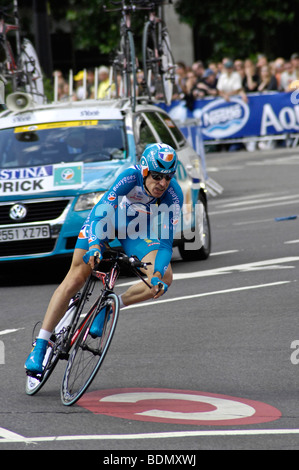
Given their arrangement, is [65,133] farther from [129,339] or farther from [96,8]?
A: [96,8]

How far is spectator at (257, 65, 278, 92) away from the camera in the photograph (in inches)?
1073

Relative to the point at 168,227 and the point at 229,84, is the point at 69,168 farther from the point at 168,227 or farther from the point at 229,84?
the point at 229,84

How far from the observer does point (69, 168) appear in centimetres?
1197

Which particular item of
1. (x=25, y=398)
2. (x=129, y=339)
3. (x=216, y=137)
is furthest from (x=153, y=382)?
(x=216, y=137)

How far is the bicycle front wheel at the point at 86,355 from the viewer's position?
6723mm

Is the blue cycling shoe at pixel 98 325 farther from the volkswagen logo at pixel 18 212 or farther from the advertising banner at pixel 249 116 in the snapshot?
the advertising banner at pixel 249 116

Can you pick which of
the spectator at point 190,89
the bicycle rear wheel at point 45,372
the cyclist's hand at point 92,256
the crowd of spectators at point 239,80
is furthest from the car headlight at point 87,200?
the crowd of spectators at point 239,80

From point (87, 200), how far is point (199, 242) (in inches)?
73.4

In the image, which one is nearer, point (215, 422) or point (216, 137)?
point (215, 422)

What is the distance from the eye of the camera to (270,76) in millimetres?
27406

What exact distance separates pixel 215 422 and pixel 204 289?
4731 millimetres

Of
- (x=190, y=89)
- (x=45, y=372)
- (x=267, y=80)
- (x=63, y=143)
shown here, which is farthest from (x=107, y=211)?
(x=267, y=80)

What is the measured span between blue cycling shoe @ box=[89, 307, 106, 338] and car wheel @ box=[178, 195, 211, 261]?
576 centimetres

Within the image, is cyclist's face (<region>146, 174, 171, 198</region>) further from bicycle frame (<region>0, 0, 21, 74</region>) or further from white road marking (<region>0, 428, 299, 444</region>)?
bicycle frame (<region>0, 0, 21, 74</region>)
